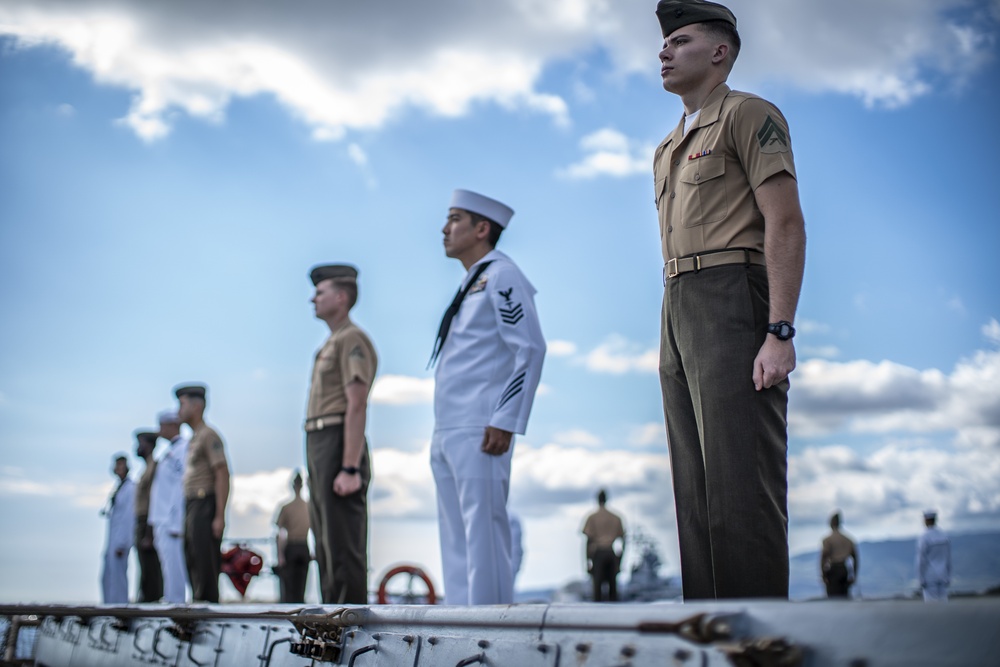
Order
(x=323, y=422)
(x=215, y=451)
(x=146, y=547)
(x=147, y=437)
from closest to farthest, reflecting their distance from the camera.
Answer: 1. (x=323, y=422)
2. (x=215, y=451)
3. (x=146, y=547)
4. (x=147, y=437)

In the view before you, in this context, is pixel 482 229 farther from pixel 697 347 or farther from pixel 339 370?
pixel 697 347

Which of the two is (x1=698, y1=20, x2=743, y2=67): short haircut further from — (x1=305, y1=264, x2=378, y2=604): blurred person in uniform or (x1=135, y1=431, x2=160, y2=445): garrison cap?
(x1=135, y1=431, x2=160, y2=445): garrison cap

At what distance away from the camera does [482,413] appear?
3820 millimetres

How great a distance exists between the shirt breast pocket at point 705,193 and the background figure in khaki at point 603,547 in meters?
11.6

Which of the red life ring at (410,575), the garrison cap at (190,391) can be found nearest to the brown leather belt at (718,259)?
the garrison cap at (190,391)

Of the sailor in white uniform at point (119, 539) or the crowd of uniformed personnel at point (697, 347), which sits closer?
the crowd of uniformed personnel at point (697, 347)

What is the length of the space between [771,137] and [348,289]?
3.54 meters

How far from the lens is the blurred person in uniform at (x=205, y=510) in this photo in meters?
7.21

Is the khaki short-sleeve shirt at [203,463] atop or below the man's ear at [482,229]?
below

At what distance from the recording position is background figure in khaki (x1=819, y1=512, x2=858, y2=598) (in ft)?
50.1

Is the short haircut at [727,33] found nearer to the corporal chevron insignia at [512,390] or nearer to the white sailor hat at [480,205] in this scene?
the corporal chevron insignia at [512,390]

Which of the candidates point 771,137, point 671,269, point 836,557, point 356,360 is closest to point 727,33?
point 771,137

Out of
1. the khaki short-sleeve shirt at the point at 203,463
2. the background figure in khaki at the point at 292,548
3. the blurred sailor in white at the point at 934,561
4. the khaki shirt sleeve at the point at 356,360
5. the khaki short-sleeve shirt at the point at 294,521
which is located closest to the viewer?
the khaki shirt sleeve at the point at 356,360

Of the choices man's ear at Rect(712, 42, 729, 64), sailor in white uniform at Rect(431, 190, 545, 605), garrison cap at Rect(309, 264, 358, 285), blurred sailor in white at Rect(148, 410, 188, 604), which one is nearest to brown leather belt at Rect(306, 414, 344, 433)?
garrison cap at Rect(309, 264, 358, 285)
